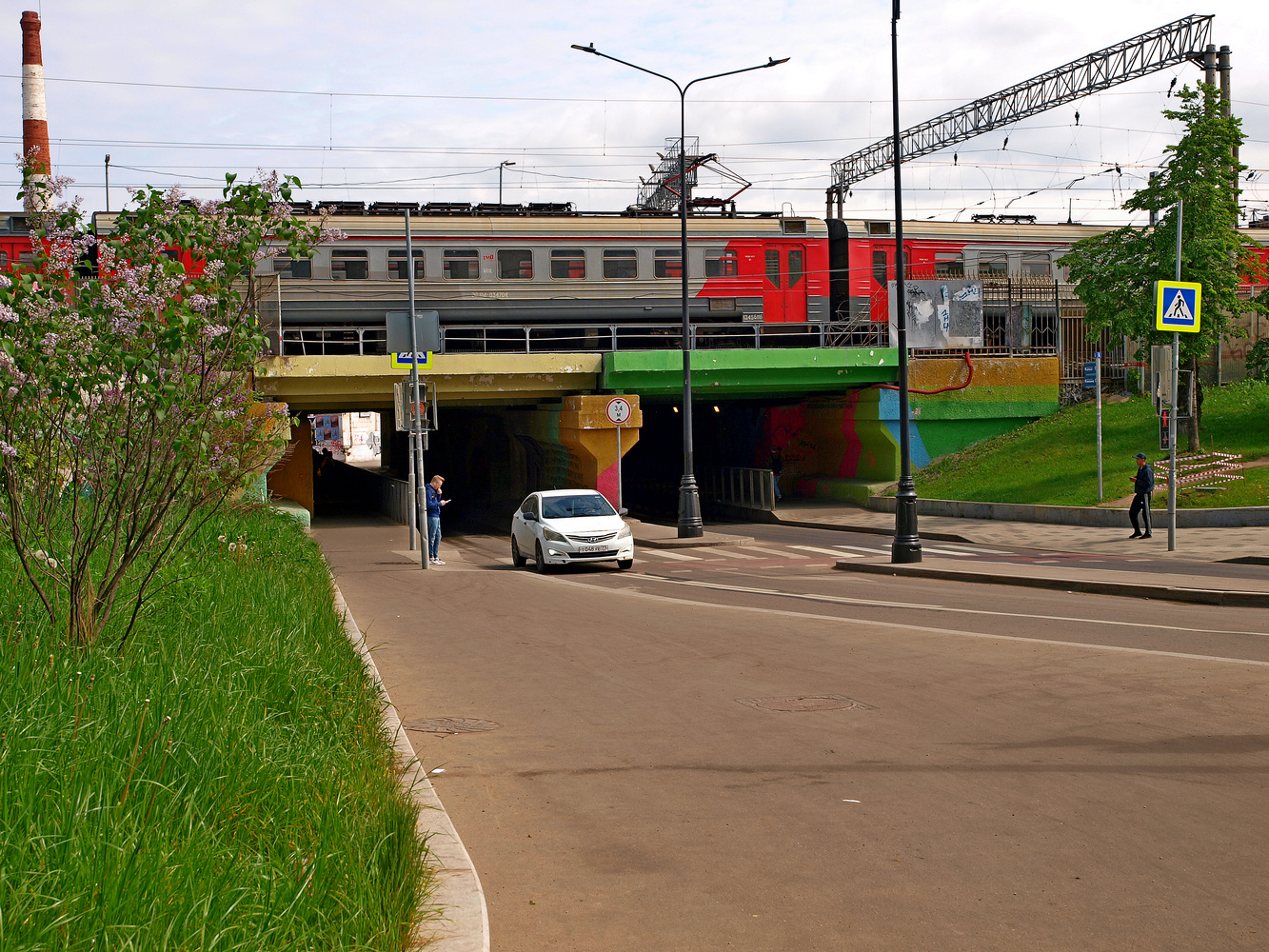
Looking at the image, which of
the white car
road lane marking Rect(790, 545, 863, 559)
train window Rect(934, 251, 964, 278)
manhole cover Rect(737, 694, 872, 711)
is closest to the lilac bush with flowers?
manhole cover Rect(737, 694, 872, 711)

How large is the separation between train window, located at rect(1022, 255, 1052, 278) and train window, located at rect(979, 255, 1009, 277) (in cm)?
78

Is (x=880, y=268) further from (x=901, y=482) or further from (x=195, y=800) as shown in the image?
(x=195, y=800)

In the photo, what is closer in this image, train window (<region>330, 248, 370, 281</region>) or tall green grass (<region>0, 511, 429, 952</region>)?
tall green grass (<region>0, 511, 429, 952</region>)

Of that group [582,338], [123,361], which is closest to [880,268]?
[582,338]

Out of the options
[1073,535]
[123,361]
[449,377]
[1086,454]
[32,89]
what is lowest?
[1073,535]

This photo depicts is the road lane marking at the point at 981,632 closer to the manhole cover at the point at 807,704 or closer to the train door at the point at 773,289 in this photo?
the manhole cover at the point at 807,704

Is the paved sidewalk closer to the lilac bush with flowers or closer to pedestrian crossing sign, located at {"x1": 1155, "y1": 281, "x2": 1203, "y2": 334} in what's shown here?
pedestrian crossing sign, located at {"x1": 1155, "y1": 281, "x2": 1203, "y2": 334}

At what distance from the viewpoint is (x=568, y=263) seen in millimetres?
33906

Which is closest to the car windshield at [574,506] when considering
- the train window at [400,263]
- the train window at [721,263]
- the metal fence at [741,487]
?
the train window at [400,263]

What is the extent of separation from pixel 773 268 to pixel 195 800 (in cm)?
3261

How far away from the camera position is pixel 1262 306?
29422 mm

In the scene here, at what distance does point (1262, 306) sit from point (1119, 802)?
2718cm

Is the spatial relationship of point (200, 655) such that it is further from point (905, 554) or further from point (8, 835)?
point (905, 554)

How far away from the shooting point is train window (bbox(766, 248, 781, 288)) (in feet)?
117
